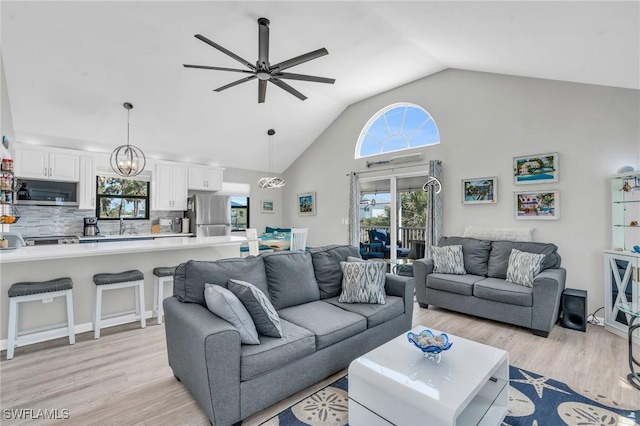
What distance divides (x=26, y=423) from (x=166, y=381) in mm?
793

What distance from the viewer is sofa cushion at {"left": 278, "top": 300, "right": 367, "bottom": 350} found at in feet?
7.27

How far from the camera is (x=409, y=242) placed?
18.9 feet

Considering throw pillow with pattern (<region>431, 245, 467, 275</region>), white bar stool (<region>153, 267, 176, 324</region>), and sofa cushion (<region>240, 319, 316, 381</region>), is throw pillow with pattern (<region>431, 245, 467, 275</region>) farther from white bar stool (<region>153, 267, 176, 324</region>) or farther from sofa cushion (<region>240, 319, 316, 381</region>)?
A: white bar stool (<region>153, 267, 176, 324</region>)

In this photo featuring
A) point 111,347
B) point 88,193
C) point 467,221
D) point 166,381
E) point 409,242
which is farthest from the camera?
point 409,242

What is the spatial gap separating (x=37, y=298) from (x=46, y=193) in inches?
123

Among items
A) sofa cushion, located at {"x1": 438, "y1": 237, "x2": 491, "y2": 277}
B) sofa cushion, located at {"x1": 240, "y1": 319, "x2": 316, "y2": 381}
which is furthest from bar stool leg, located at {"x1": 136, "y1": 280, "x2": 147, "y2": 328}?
sofa cushion, located at {"x1": 438, "y1": 237, "x2": 491, "y2": 277}

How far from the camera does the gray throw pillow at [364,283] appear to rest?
2.81 metres

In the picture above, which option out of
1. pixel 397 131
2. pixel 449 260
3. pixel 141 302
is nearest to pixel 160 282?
pixel 141 302

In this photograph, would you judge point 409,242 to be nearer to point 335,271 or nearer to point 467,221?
point 467,221

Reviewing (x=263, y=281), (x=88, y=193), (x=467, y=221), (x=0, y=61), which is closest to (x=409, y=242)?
(x=467, y=221)

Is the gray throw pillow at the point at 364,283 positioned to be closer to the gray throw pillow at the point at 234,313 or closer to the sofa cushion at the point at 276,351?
the sofa cushion at the point at 276,351

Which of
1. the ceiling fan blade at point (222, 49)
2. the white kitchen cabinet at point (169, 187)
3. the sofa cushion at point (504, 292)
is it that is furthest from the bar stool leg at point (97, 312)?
the sofa cushion at point (504, 292)

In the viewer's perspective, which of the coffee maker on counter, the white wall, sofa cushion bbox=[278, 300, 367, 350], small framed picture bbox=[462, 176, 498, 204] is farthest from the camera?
the coffee maker on counter

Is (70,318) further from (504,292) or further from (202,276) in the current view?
(504,292)
